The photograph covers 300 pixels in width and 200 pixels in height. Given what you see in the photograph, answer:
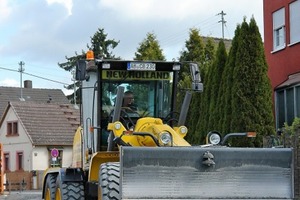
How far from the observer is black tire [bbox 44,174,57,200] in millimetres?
11727

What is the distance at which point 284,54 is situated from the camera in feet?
77.0

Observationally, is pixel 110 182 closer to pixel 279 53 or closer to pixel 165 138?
pixel 165 138

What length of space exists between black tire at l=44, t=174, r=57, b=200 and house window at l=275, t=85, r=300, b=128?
37.4 ft

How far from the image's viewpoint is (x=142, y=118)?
34.2 ft

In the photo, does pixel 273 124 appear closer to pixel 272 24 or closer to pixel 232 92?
pixel 232 92

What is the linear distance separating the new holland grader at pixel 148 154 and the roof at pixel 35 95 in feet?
195

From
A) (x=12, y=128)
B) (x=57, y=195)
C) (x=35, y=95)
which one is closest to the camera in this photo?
(x=57, y=195)

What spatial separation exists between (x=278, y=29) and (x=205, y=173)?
54.0ft

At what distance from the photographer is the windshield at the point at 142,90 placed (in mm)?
10773

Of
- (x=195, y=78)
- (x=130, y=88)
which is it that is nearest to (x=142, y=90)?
(x=130, y=88)

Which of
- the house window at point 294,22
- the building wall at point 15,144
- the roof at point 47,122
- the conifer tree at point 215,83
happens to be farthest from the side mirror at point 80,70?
the building wall at point 15,144

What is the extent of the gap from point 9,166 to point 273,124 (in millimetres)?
37915

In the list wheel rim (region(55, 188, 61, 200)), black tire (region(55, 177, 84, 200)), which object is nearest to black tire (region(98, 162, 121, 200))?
black tire (region(55, 177, 84, 200))

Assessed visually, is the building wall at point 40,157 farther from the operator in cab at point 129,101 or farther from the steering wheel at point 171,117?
the operator in cab at point 129,101
